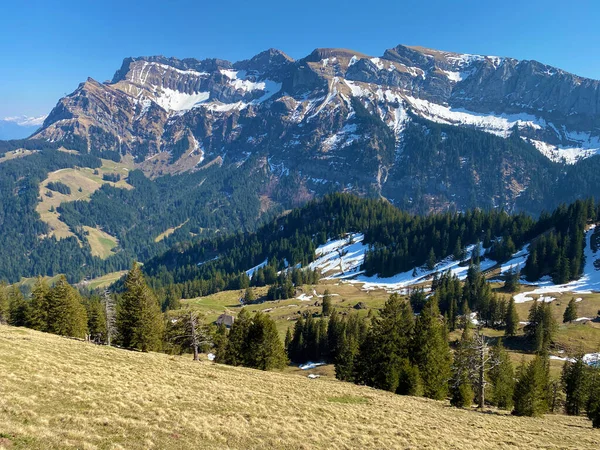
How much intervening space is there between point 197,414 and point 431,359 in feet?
123

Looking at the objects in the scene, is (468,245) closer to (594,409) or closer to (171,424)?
(594,409)

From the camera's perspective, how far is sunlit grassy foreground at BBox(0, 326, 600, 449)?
18.5 meters

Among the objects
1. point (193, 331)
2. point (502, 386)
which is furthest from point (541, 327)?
point (193, 331)

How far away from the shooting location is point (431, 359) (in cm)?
5097

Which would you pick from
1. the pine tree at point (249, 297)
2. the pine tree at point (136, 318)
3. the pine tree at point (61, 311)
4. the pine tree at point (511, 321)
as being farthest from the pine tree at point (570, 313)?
the pine tree at point (61, 311)

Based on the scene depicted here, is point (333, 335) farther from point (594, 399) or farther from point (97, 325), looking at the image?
point (594, 399)

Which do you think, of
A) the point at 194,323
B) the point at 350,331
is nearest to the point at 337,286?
the point at 350,331

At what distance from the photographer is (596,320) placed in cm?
10406

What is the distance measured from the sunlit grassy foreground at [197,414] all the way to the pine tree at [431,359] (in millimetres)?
9910

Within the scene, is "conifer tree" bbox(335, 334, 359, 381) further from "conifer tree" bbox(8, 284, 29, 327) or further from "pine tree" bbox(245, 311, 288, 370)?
"conifer tree" bbox(8, 284, 29, 327)

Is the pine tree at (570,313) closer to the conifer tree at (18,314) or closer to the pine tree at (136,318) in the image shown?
the pine tree at (136,318)

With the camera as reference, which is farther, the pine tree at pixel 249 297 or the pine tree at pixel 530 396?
the pine tree at pixel 249 297

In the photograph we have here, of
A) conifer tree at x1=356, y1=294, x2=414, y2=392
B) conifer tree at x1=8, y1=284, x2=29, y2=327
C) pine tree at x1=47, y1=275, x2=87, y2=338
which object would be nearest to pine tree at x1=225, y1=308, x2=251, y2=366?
conifer tree at x1=356, y1=294, x2=414, y2=392

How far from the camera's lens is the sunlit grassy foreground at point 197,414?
1850 centimetres
